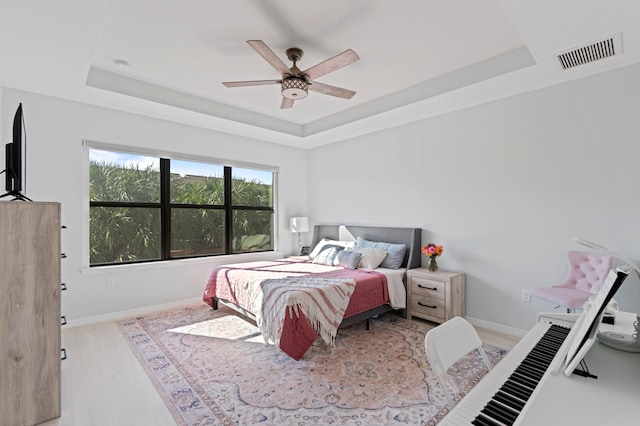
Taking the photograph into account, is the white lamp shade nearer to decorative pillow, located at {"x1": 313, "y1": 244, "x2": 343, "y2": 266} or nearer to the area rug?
decorative pillow, located at {"x1": 313, "y1": 244, "x2": 343, "y2": 266}

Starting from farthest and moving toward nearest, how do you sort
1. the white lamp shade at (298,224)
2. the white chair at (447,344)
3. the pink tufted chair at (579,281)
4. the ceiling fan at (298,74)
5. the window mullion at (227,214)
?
the white lamp shade at (298,224)
the window mullion at (227,214)
the pink tufted chair at (579,281)
the ceiling fan at (298,74)
the white chair at (447,344)

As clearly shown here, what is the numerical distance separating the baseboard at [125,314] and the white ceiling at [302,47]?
2.49 m

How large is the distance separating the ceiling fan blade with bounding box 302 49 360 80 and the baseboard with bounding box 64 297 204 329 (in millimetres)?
3405

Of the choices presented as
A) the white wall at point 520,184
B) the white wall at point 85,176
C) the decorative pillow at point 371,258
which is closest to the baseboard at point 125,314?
the white wall at point 85,176

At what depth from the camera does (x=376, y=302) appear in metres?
3.52

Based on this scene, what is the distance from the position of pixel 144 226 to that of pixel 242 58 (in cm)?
253

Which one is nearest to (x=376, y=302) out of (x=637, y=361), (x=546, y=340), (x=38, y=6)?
(x=546, y=340)

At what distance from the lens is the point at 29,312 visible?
6.31 feet

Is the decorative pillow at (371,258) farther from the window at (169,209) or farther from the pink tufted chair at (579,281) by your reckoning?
the window at (169,209)

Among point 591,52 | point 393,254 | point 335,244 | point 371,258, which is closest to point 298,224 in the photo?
point 335,244

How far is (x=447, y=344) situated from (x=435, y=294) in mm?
2323

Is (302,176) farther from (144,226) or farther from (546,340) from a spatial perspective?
(546,340)

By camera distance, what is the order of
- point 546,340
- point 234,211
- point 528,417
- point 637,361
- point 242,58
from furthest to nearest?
point 234,211 < point 242,58 < point 546,340 < point 637,361 < point 528,417

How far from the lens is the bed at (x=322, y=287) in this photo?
2.79 metres
